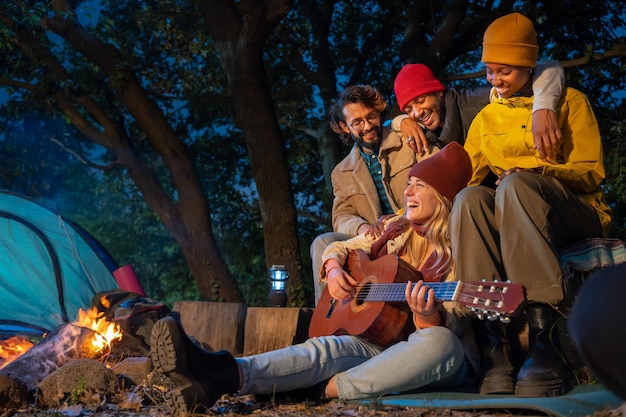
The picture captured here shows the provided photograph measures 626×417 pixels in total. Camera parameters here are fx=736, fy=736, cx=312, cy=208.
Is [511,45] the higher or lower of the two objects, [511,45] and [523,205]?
the higher

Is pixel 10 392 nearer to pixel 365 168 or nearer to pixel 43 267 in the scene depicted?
pixel 365 168

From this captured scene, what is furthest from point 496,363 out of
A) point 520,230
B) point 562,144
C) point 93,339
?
point 93,339

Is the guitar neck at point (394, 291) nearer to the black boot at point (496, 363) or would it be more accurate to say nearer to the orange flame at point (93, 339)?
the black boot at point (496, 363)

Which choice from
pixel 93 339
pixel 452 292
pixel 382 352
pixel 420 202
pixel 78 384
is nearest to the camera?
pixel 452 292

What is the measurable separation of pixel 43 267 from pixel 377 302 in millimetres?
4730

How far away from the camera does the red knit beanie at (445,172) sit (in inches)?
141

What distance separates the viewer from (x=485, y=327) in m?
3.32

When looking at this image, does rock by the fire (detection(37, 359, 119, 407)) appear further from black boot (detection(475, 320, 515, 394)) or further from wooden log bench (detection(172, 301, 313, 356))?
black boot (detection(475, 320, 515, 394))

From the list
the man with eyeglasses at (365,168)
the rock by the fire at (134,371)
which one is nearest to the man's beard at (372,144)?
the man with eyeglasses at (365,168)

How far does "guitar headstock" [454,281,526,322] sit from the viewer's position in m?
2.71

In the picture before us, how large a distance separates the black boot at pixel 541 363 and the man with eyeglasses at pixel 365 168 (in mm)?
1318

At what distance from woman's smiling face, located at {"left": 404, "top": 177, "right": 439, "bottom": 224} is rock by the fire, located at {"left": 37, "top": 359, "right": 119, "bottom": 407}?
1.80 metres

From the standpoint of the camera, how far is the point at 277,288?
5637 mm

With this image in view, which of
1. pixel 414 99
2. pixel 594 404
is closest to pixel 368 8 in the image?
pixel 414 99
